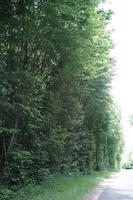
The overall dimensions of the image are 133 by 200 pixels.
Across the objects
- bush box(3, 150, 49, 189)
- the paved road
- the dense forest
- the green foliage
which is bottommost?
the paved road

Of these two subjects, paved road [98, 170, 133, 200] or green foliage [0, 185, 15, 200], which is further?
paved road [98, 170, 133, 200]

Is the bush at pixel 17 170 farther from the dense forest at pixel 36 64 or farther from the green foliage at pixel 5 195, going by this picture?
the green foliage at pixel 5 195

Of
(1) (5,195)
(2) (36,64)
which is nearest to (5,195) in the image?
(1) (5,195)

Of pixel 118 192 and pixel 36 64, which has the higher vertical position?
pixel 36 64

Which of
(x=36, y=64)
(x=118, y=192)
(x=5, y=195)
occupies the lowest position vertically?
(x=118, y=192)

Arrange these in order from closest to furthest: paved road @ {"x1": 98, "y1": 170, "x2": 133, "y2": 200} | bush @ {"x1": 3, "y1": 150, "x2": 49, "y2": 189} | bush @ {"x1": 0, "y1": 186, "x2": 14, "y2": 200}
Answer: bush @ {"x1": 0, "y1": 186, "x2": 14, "y2": 200} < bush @ {"x1": 3, "y1": 150, "x2": 49, "y2": 189} < paved road @ {"x1": 98, "y1": 170, "x2": 133, "y2": 200}

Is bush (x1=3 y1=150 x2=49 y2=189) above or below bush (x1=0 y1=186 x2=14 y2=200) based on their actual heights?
above

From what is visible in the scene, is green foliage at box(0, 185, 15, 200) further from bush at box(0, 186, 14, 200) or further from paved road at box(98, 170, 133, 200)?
paved road at box(98, 170, 133, 200)

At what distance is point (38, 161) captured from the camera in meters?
13.0

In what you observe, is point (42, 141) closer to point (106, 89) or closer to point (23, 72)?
point (23, 72)

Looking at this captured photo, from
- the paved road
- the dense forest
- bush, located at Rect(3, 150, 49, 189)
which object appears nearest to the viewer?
the dense forest

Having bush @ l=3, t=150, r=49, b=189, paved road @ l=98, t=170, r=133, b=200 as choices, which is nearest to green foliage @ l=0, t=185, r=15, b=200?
bush @ l=3, t=150, r=49, b=189

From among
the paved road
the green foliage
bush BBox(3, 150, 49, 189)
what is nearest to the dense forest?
bush BBox(3, 150, 49, 189)

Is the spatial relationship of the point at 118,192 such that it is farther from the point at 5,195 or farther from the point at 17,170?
the point at 5,195
